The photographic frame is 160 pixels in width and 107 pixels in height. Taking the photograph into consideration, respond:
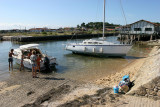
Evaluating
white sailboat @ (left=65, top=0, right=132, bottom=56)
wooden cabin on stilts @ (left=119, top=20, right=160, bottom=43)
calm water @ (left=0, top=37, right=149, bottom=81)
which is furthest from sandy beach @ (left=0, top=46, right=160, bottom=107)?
wooden cabin on stilts @ (left=119, top=20, right=160, bottom=43)

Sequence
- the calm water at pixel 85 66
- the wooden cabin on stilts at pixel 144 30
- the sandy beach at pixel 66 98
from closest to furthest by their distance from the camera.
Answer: the sandy beach at pixel 66 98, the calm water at pixel 85 66, the wooden cabin on stilts at pixel 144 30

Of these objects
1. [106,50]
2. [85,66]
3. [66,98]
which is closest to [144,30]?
[106,50]

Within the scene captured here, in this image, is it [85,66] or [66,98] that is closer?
[66,98]

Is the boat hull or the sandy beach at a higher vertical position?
the boat hull

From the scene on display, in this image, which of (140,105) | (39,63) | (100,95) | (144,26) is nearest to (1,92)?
(39,63)

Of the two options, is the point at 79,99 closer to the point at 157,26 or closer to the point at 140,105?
the point at 140,105

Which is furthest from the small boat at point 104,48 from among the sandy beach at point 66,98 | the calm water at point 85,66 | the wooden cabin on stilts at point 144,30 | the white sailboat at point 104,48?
the wooden cabin on stilts at point 144,30

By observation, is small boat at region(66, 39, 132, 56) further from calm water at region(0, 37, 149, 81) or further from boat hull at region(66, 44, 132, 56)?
calm water at region(0, 37, 149, 81)

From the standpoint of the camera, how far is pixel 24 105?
6.37 meters

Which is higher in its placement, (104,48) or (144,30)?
(144,30)

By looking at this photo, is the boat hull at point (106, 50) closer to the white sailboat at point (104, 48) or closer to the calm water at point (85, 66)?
the white sailboat at point (104, 48)

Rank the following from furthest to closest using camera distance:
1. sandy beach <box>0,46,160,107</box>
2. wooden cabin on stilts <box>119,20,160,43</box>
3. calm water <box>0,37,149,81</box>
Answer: wooden cabin on stilts <box>119,20,160,43</box> < calm water <box>0,37,149,81</box> < sandy beach <box>0,46,160,107</box>

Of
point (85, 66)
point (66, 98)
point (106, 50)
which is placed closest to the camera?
point (66, 98)

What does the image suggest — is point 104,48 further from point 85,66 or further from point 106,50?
point 85,66
